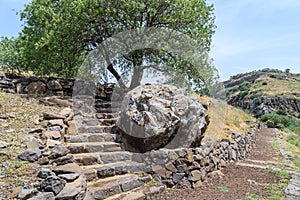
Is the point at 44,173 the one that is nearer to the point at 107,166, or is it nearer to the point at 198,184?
the point at 107,166

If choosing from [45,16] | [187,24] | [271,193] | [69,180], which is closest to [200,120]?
[271,193]

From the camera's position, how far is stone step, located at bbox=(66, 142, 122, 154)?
4.80 m

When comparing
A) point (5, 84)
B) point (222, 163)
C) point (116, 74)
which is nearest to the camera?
point (222, 163)

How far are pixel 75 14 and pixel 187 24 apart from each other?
4.02m

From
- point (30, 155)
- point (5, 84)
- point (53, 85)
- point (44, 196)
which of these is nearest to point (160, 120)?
point (30, 155)

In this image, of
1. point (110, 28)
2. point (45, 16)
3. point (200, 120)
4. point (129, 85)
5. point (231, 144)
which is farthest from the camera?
point (129, 85)

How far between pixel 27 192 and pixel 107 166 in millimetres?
1743

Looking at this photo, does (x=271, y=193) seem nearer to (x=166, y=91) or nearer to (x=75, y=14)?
(x=166, y=91)

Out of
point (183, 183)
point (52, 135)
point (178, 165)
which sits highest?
point (52, 135)

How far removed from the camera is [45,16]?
30.0 ft

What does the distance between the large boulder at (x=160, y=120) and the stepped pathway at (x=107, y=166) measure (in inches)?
17.5

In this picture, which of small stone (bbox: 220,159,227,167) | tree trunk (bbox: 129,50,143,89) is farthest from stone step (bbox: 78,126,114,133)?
tree trunk (bbox: 129,50,143,89)

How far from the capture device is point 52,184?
3.04 m

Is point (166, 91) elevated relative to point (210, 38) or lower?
lower
